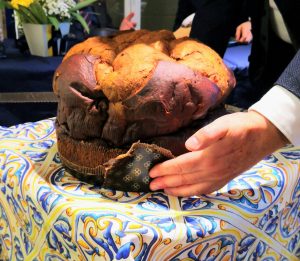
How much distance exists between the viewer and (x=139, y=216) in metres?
0.63

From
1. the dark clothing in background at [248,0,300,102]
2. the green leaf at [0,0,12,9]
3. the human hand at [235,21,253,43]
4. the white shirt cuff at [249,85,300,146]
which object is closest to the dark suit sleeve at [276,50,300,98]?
the white shirt cuff at [249,85,300,146]

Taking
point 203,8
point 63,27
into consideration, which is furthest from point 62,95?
point 63,27

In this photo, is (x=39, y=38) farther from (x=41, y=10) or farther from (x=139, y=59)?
(x=139, y=59)

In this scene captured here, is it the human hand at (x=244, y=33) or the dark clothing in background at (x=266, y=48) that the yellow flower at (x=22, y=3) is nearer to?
the dark clothing in background at (x=266, y=48)

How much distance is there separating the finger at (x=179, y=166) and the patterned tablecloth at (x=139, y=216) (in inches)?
2.0

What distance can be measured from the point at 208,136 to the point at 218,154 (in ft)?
0.16

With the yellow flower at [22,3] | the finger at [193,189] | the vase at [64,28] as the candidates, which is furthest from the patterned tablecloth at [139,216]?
the vase at [64,28]

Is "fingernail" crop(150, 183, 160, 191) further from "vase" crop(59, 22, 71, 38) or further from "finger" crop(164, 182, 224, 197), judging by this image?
"vase" crop(59, 22, 71, 38)

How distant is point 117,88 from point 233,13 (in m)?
0.67

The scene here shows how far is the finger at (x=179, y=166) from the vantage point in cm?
65

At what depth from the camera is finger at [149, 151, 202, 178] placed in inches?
25.8

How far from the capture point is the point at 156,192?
718 millimetres

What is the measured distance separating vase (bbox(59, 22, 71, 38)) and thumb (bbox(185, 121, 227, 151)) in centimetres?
124

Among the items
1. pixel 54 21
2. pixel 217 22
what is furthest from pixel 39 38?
pixel 217 22
